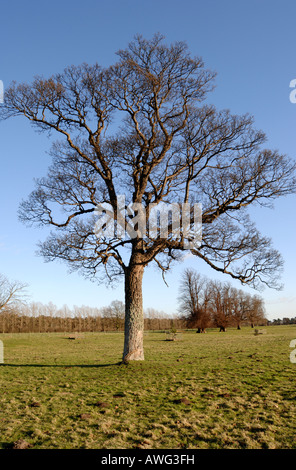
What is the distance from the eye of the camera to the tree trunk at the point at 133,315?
1470 centimetres

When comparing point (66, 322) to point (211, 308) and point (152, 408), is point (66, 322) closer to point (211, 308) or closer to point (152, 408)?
point (211, 308)

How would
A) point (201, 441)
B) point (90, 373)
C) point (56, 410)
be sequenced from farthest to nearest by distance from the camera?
point (90, 373) → point (56, 410) → point (201, 441)

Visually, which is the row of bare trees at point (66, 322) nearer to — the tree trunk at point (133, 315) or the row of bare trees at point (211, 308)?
the row of bare trees at point (211, 308)

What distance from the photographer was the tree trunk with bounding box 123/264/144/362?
14.7 metres

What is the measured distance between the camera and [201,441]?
5.94 meters

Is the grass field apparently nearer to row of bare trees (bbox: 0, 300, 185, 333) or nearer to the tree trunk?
the tree trunk

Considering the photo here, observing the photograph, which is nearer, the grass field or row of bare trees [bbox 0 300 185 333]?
the grass field

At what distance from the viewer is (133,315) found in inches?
581

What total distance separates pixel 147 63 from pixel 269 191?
7667mm

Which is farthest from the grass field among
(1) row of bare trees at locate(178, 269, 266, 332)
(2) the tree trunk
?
(1) row of bare trees at locate(178, 269, 266, 332)

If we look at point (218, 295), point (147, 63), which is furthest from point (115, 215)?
point (218, 295)

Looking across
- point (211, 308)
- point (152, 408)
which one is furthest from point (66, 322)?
point (152, 408)

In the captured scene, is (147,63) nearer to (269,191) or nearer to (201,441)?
(269,191)

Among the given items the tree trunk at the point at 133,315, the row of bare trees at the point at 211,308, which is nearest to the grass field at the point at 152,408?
the tree trunk at the point at 133,315
